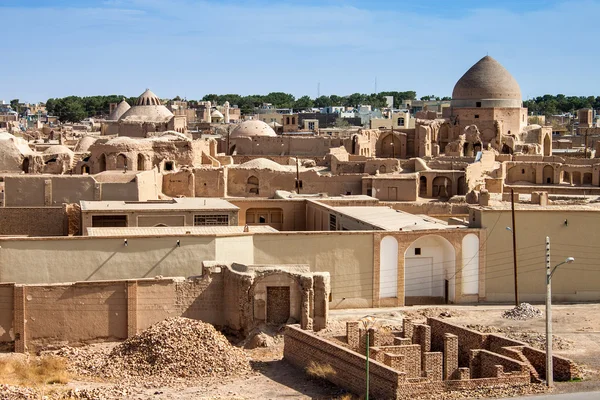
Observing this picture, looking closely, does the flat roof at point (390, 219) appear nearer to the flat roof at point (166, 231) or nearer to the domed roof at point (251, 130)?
the flat roof at point (166, 231)

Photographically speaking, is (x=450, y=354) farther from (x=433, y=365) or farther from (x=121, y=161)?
(x=121, y=161)

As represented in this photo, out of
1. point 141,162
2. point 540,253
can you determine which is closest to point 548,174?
point 141,162

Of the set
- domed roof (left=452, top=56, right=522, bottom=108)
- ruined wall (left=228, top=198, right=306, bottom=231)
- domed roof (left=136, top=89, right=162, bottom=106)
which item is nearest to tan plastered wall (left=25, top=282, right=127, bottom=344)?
ruined wall (left=228, top=198, right=306, bottom=231)

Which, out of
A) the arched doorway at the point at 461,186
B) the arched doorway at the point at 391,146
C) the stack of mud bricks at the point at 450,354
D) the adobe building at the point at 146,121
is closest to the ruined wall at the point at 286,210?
the arched doorway at the point at 461,186

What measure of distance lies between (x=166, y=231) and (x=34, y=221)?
5.28m

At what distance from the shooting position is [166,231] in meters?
27.4

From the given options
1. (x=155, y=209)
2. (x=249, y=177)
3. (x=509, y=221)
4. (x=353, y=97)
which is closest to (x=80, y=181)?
(x=155, y=209)

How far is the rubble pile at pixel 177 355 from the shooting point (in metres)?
20.0

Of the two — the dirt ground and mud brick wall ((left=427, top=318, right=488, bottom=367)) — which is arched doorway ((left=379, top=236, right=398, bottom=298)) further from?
mud brick wall ((left=427, top=318, right=488, bottom=367))

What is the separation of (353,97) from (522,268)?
140 m

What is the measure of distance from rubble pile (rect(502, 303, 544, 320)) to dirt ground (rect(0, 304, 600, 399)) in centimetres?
22

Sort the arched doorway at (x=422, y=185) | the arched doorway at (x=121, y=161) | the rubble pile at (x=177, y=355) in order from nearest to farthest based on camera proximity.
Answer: the rubble pile at (x=177, y=355) < the arched doorway at (x=121, y=161) < the arched doorway at (x=422, y=185)

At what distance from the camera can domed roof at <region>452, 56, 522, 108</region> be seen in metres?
61.5

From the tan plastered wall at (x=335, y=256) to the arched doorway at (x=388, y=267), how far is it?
32 cm
